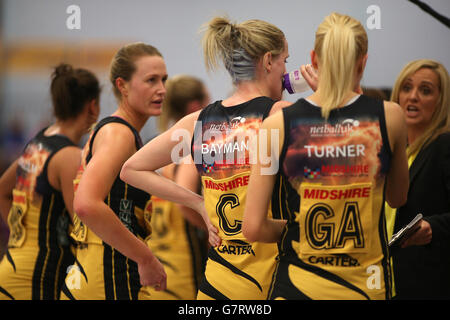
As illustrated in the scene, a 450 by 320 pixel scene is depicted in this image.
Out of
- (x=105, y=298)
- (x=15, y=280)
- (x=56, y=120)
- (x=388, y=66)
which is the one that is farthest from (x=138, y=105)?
(x=388, y=66)

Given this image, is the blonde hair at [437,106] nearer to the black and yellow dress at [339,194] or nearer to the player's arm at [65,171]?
the black and yellow dress at [339,194]

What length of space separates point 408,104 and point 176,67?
4.08 feet

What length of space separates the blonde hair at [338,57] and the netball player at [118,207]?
0.92 metres

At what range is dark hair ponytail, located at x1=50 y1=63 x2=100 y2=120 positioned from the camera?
2.58 metres

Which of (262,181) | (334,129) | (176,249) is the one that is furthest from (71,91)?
(334,129)

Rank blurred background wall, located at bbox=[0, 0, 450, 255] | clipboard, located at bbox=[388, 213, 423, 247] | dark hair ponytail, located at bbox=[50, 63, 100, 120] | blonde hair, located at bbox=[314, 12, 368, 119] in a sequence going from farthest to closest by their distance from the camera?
dark hair ponytail, located at bbox=[50, 63, 100, 120] < blurred background wall, located at bbox=[0, 0, 450, 255] < clipboard, located at bbox=[388, 213, 423, 247] < blonde hair, located at bbox=[314, 12, 368, 119]

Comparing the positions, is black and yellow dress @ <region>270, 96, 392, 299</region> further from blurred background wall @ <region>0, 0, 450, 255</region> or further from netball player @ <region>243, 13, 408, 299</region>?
blurred background wall @ <region>0, 0, 450, 255</region>

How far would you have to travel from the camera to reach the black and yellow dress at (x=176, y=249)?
10.2ft

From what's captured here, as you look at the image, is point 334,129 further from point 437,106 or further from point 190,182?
point 190,182

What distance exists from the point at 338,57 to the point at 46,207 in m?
1.55

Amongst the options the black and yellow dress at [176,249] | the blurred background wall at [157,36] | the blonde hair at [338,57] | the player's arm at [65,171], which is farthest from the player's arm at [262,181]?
the black and yellow dress at [176,249]

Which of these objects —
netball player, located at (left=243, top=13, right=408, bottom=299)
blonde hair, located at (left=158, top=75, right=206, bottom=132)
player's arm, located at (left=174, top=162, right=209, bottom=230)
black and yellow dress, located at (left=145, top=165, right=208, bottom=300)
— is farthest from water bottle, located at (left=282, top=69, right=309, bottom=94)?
blonde hair, located at (left=158, top=75, right=206, bottom=132)

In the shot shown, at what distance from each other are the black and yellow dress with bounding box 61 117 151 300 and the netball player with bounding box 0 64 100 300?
1.03 feet

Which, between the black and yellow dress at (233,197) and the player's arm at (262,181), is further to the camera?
the black and yellow dress at (233,197)
